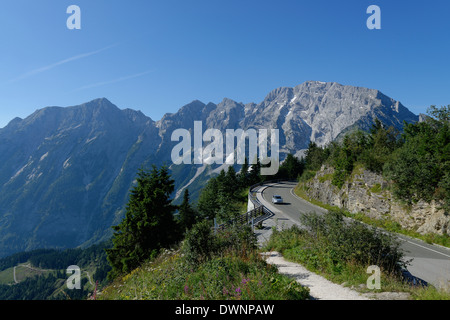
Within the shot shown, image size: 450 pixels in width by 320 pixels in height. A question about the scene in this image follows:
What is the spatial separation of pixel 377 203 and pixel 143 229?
24.5 metres

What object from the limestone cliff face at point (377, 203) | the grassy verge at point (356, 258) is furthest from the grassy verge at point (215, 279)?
the limestone cliff face at point (377, 203)

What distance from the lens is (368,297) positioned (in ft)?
21.7

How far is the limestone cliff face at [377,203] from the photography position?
61.4 ft

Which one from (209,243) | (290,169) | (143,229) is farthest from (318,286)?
(290,169)

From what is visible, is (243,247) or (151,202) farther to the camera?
(151,202)

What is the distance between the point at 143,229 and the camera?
2097cm

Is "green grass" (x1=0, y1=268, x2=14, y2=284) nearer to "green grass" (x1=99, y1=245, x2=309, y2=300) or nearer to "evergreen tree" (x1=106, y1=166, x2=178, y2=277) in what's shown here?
"evergreen tree" (x1=106, y1=166, x2=178, y2=277)

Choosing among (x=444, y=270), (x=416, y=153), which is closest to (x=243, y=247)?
(x=444, y=270)

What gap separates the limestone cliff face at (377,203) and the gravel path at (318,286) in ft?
52.6

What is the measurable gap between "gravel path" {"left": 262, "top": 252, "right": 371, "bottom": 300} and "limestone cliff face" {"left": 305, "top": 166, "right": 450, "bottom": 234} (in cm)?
1604

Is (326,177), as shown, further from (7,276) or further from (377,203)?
(7,276)

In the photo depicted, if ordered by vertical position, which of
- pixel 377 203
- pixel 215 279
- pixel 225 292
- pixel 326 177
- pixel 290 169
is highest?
pixel 225 292
